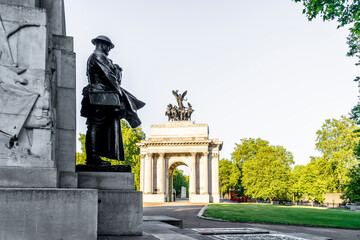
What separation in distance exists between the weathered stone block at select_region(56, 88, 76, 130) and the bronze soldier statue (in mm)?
591

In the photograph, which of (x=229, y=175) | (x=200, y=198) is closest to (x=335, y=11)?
(x=200, y=198)

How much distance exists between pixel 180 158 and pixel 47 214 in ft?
173

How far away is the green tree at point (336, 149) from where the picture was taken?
53.8m

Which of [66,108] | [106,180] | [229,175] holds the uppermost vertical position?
[66,108]

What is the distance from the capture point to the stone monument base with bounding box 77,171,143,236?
5348 mm

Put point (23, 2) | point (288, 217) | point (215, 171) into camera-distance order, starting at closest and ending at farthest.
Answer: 1. point (23, 2)
2. point (288, 217)
3. point (215, 171)

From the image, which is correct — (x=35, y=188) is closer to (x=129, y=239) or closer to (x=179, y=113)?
(x=129, y=239)

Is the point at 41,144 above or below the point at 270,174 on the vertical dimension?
above

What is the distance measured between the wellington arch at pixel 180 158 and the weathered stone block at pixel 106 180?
161 ft

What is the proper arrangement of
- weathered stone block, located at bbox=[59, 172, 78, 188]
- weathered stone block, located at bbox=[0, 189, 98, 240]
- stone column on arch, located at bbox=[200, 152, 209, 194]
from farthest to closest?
stone column on arch, located at bbox=[200, 152, 209, 194] → weathered stone block, located at bbox=[59, 172, 78, 188] → weathered stone block, located at bbox=[0, 189, 98, 240]

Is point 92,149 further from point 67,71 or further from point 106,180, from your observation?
point 67,71

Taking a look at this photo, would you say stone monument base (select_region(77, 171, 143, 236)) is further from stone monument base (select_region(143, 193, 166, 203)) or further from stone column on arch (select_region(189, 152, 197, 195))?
stone column on arch (select_region(189, 152, 197, 195))

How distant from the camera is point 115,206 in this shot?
542cm

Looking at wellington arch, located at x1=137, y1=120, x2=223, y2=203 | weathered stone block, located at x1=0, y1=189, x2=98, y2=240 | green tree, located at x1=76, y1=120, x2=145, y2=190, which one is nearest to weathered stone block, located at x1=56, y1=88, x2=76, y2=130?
weathered stone block, located at x1=0, y1=189, x2=98, y2=240
